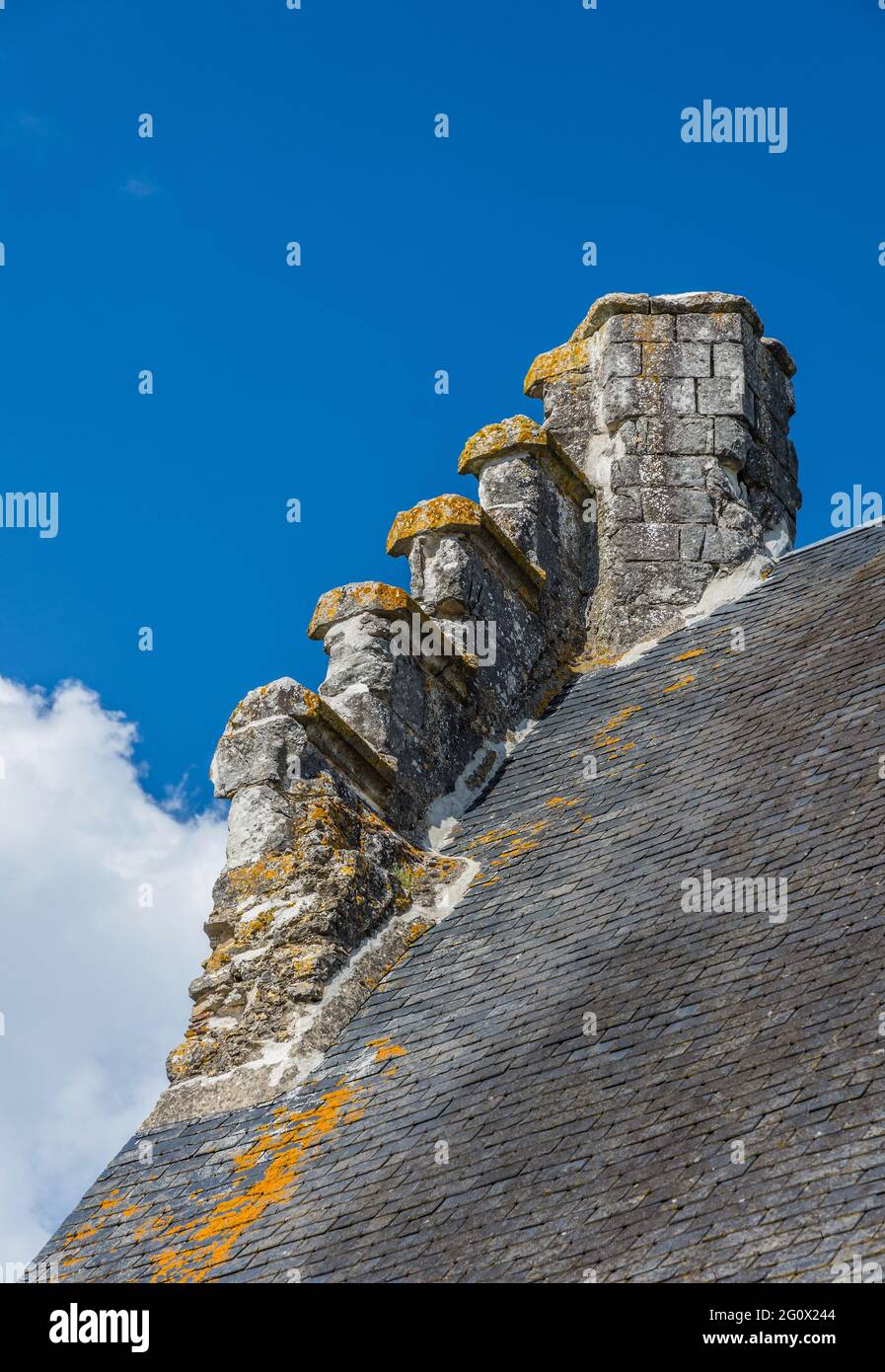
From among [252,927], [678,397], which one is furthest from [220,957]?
[678,397]

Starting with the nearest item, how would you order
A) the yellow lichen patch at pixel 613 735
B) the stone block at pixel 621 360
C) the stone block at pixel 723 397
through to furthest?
the yellow lichen patch at pixel 613 735, the stone block at pixel 723 397, the stone block at pixel 621 360

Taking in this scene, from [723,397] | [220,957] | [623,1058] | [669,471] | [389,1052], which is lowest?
[623,1058]

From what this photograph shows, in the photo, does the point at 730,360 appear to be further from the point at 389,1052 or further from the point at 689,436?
the point at 389,1052

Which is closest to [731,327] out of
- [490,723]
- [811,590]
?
[811,590]

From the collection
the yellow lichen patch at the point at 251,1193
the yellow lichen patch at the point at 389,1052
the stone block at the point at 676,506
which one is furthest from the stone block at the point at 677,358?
the yellow lichen patch at the point at 251,1193

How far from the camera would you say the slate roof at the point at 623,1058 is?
15.7 ft

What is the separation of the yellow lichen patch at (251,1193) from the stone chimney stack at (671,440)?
3.53 m

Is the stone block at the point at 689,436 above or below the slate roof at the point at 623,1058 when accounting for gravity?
above

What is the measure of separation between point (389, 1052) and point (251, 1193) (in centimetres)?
70

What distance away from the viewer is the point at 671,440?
32.2 feet

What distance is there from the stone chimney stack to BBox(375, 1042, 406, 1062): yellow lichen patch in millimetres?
3173

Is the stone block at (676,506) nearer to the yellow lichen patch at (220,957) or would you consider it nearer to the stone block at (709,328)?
the stone block at (709,328)
